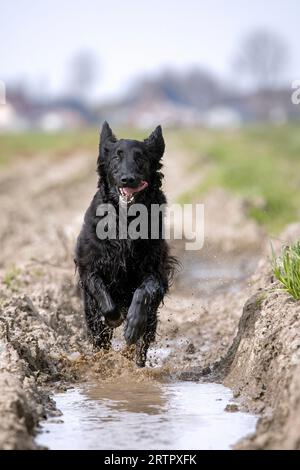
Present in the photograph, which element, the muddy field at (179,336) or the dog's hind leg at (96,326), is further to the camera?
the dog's hind leg at (96,326)

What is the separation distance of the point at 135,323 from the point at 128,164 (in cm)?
148

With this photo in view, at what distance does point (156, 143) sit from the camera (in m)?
9.25

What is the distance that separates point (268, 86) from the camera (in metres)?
152

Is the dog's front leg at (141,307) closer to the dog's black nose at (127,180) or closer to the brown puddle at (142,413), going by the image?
the brown puddle at (142,413)

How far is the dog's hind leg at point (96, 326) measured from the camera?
356 inches

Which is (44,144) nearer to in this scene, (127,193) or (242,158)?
(242,158)

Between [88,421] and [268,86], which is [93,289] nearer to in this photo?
[88,421]

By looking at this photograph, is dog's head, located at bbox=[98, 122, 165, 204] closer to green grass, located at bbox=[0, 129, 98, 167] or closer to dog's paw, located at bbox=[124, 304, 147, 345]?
dog's paw, located at bbox=[124, 304, 147, 345]

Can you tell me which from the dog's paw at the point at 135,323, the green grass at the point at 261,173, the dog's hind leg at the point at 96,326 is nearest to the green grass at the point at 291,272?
the dog's paw at the point at 135,323

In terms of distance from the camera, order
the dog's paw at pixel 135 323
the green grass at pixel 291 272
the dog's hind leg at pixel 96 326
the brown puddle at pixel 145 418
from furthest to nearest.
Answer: the dog's hind leg at pixel 96 326, the dog's paw at pixel 135 323, the green grass at pixel 291 272, the brown puddle at pixel 145 418

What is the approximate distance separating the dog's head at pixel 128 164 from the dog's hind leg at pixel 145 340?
44.4 inches

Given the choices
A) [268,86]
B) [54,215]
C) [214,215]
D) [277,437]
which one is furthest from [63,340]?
[268,86]

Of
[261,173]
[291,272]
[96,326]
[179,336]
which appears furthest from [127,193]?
[261,173]

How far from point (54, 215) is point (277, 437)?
66.9ft
